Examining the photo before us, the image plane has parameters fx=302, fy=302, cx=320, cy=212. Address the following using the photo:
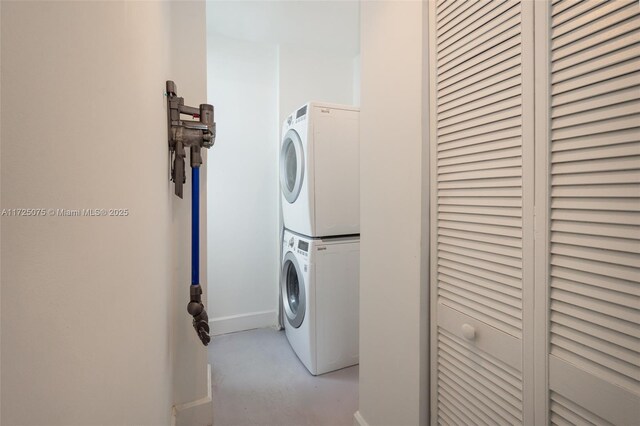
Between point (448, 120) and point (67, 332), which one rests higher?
point (448, 120)

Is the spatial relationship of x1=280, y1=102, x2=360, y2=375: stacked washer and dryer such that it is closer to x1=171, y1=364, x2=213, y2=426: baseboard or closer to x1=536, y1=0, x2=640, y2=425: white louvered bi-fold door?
x1=171, y1=364, x2=213, y2=426: baseboard

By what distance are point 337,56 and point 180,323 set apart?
2.63m

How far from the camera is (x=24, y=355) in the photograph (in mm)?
310

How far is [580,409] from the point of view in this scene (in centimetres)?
64

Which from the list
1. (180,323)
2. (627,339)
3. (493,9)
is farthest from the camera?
(180,323)

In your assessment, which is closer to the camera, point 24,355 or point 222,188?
point 24,355

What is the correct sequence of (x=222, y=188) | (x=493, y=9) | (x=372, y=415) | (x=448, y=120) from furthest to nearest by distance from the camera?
(x=222, y=188) → (x=372, y=415) → (x=448, y=120) → (x=493, y=9)

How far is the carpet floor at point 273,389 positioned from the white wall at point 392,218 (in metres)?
0.39

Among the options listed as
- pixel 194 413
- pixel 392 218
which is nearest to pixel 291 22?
pixel 392 218

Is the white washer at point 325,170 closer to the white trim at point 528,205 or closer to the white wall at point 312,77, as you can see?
the white wall at point 312,77

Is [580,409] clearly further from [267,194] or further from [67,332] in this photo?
[267,194]

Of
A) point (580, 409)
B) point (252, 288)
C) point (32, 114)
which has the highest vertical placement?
point (32, 114)

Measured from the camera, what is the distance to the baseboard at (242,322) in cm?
262

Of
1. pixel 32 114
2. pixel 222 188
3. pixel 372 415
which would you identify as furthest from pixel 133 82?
pixel 222 188
